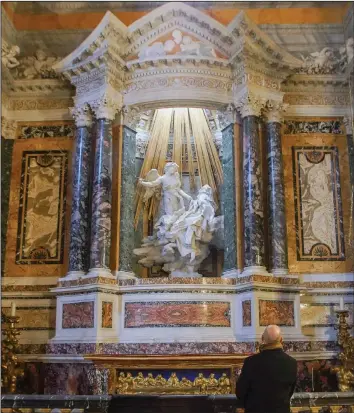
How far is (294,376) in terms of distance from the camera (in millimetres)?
4598

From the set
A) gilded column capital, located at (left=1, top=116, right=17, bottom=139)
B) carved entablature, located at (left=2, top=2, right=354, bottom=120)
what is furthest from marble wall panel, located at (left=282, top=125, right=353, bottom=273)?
gilded column capital, located at (left=1, top=116, right=17, bottom=139)

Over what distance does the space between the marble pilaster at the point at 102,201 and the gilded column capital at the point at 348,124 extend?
3883 mm

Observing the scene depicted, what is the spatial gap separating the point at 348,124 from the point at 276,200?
2.01m

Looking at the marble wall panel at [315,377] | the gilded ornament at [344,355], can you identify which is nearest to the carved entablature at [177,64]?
the gilded ornament at [344,355]

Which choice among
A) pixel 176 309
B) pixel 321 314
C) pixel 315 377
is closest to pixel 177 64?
pixel 176 309

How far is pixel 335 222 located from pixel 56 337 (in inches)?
183

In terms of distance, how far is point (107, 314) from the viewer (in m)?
8.86

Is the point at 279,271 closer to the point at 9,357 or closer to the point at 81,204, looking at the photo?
the point at 81,204

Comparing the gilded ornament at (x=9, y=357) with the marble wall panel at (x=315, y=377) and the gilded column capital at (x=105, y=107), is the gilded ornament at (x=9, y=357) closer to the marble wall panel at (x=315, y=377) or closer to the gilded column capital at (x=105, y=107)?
the gilded column capital at (x=105, y=107)

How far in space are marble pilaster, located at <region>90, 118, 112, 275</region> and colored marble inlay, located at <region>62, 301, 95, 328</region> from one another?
0.51 m

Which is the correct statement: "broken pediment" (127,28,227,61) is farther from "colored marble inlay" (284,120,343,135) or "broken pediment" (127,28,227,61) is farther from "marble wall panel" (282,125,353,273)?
"marble wall panel" (282,125,353,273)

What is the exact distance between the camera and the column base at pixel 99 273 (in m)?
8.95

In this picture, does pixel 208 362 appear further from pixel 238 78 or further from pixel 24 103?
pixel 24 103

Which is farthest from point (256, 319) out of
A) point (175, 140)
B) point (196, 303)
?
point (175, 140)
